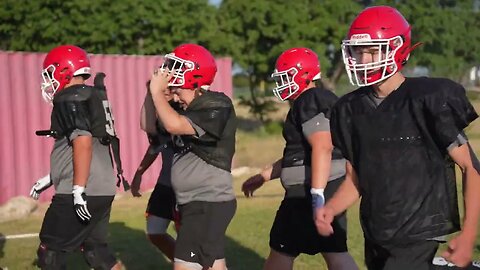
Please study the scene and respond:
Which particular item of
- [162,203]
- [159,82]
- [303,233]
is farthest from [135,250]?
[159,82]

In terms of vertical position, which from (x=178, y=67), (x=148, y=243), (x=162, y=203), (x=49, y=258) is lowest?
(x=148, y=243)

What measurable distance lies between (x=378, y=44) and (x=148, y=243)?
18.0ft

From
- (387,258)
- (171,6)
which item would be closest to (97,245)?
(387,258)

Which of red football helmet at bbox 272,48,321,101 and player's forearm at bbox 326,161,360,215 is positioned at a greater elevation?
red football helmet at bbox 272,48,321,101

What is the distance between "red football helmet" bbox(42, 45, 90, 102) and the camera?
5641 millimetres

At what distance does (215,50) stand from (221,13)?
371 centimetres

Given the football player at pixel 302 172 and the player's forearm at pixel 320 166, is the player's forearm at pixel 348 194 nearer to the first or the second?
the player's forearm at pixel 320 166

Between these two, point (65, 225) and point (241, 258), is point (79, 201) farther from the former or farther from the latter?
point (241, 258)

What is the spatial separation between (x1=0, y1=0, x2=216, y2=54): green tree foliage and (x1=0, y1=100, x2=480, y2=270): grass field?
11768mm

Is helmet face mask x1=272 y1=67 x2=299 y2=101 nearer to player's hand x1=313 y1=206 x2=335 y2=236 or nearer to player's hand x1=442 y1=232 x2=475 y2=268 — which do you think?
player's hand x1=313 y1=206 x2=335 y2=236

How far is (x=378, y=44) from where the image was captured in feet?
12.6

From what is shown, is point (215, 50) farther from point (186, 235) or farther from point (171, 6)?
point (186, 235)

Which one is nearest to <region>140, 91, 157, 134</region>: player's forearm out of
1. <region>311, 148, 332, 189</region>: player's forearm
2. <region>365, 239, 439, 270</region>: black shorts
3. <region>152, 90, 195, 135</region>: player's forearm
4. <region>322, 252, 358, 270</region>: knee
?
<region>152, 90, 195, 135</region>: player's forearm

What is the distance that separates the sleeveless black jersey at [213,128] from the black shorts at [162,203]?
133cm
